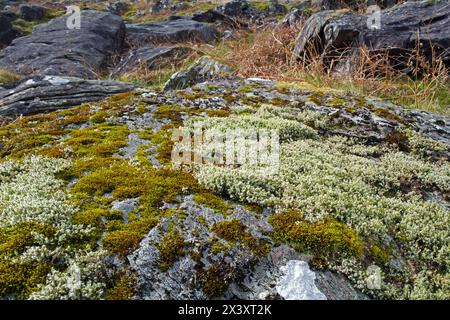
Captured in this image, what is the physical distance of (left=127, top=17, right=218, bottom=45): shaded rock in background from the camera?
29750mm

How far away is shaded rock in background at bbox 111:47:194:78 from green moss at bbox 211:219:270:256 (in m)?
17.1

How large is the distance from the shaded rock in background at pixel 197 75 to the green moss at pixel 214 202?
10.0m

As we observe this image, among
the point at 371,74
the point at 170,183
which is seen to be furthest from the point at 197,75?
the point at 170,183

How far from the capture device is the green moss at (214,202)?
524cm

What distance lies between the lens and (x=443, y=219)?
217 inches

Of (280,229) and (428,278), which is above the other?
(280,229)

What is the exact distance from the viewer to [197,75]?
610 inches

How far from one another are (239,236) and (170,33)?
2993cm

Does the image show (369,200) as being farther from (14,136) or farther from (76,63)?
(76,63)

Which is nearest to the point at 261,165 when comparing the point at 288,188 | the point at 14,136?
the point at 288,188

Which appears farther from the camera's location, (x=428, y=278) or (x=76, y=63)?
Result: (x=76, y=63)

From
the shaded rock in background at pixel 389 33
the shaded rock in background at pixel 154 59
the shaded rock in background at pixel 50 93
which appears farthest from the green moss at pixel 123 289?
the shaded rock in background at pixel 154 59

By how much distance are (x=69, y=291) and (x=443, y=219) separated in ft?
17.9

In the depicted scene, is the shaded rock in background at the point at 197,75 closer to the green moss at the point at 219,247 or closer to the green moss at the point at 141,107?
the green moss at the point at 141,107
